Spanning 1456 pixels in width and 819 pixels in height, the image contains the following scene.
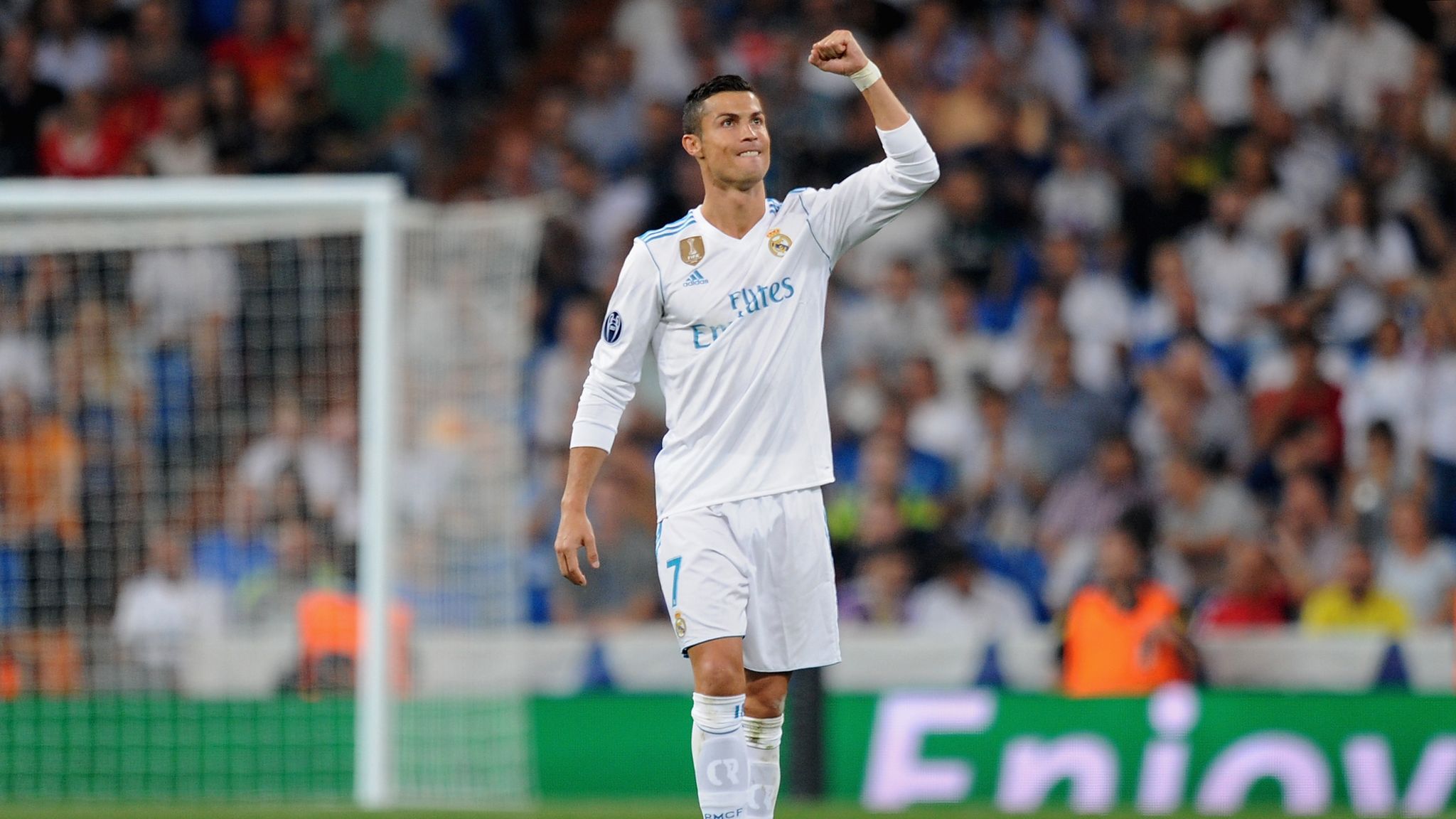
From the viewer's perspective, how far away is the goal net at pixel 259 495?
11.1 meters

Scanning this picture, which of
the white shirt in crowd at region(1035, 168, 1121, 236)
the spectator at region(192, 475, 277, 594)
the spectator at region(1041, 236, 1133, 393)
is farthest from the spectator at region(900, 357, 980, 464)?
the spectator at region(192, 475, 277, 594)

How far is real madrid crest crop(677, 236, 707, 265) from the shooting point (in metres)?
6.34

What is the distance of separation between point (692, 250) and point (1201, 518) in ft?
21.5

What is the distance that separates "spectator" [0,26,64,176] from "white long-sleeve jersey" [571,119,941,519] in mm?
10423

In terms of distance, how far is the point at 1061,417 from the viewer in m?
12.7

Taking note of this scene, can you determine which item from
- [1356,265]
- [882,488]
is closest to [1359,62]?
[1356,265]

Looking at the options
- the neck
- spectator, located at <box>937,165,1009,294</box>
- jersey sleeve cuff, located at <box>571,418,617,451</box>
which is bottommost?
jersey sleeve cuff, located at <box>571,418,617,451</box>

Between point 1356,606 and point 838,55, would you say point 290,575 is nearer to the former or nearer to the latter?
point 1356,606

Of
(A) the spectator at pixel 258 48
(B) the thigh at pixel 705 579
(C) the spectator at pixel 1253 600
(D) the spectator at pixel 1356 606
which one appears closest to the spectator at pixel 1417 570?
(D) the spectator at pixel 1356 606

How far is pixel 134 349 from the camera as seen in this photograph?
12109 mm

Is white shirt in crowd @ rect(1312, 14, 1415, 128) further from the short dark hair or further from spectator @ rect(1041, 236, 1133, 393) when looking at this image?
the short dark hair

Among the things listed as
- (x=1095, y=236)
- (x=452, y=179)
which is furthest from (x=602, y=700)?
(x=452, y=179)

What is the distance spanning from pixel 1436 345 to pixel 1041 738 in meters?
3.74

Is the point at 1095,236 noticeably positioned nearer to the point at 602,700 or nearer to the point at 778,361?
the point at 602,700
